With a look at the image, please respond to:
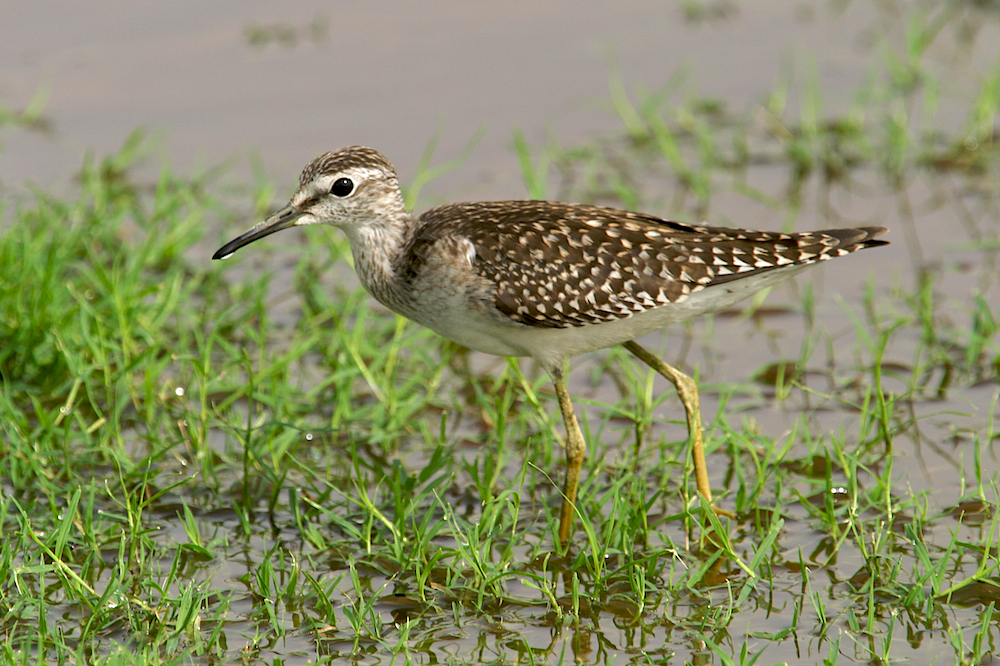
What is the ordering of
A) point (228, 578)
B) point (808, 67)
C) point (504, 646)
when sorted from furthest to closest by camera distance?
point (808, 67) < point (228, 578) < point (504, 646)

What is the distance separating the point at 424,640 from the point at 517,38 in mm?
8306

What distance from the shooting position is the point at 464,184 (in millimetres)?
10258

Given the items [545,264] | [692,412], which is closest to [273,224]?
[545,264]

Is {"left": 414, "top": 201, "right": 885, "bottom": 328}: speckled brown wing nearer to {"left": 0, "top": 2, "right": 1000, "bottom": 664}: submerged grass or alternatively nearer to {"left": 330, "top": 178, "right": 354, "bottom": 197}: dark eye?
{"left": 330, "top": 178, "right": 354, "bottom": 197}: dark eye

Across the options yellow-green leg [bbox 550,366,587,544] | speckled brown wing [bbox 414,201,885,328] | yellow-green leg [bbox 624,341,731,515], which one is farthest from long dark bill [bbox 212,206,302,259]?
yellow-green leg [bbox 624,341,731,515]

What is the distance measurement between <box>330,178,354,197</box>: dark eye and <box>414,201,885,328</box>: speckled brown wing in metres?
0.42

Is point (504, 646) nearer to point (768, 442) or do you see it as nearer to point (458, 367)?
point (768, 442)

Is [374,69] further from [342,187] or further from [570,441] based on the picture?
[570,441]

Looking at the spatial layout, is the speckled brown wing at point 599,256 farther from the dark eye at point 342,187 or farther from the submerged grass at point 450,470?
the submerged grass at point 450,470

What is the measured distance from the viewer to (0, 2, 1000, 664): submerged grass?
5.40m

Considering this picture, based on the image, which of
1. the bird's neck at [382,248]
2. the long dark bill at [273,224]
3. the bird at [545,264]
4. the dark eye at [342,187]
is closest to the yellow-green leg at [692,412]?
the bird at [545,264]

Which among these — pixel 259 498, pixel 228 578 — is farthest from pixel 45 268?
pixel 228 578

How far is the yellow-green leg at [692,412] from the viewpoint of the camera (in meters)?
6.36

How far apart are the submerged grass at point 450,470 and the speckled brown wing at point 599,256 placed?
62 centimetres
